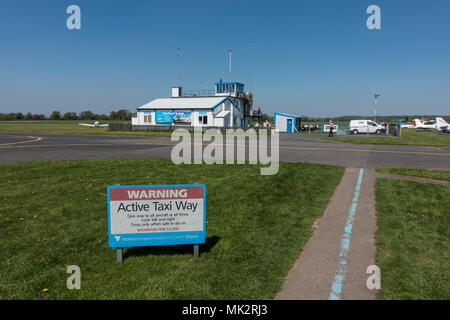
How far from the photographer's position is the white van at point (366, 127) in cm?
4084

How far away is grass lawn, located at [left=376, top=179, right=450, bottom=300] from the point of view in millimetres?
3650

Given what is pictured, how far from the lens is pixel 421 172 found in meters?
11.1

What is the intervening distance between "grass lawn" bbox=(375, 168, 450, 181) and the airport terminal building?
35.1 m

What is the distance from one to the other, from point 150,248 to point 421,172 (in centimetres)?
1114

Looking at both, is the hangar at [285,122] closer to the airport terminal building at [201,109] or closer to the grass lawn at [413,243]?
the airport terminal building at [201,109]

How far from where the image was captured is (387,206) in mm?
7078

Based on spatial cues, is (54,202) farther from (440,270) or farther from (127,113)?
(127,113)

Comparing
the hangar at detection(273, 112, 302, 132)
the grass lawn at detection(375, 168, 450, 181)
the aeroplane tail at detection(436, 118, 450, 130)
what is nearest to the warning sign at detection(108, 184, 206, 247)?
the grass lawn at detection(375, 168, 450, 181)

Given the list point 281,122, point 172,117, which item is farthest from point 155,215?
point 172,117

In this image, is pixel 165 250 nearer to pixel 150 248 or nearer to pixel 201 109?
pixel 150 248

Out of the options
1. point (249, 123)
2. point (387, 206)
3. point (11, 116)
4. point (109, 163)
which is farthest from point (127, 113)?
point (387, 206)

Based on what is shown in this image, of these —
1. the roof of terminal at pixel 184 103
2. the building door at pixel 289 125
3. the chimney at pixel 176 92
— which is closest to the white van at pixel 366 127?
the building door at pixel 289 125

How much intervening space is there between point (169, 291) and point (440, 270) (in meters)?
3.92
